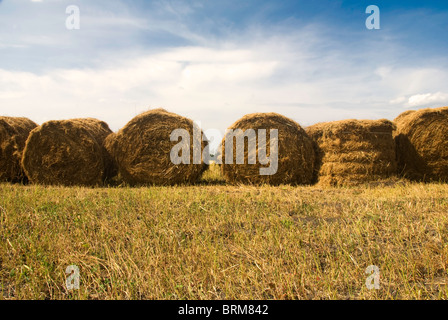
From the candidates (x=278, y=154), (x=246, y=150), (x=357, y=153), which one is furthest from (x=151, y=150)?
(x=357, y=153)

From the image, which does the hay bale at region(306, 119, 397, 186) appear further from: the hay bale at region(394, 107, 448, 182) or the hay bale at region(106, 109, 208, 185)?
the hay bale at region(106, 109, 208, 185)

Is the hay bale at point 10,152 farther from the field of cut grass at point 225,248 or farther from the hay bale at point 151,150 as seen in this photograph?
the field of cut grass at point 225,248

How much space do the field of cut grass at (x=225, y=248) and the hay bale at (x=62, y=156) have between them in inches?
108

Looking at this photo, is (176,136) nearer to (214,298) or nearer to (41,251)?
(41,251)

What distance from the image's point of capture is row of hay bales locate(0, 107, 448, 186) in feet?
28.0

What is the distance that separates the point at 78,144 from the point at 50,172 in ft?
3.26

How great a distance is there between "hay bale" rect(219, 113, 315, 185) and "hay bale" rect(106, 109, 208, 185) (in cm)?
98

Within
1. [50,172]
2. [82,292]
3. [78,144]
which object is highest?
[78,144]

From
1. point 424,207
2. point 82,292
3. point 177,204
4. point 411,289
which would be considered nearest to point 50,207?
point 177,204

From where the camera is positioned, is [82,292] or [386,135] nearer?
[82,292]

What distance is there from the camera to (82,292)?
306 centimetres

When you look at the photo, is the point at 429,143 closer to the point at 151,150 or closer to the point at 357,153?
the point at 357,153

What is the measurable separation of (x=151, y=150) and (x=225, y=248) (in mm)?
5467

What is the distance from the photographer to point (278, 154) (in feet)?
28.3
